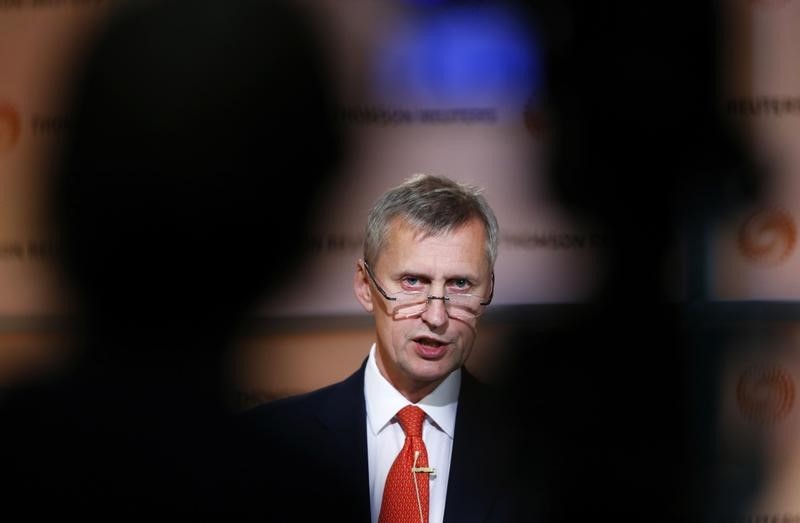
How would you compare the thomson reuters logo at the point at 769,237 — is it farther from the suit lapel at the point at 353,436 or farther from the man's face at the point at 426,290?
the suit lapel at the point at 353,436

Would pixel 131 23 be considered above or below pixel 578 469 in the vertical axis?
above

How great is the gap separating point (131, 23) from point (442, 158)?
65cm

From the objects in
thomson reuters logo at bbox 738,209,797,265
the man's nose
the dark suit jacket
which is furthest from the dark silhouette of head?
thomson reuters logo at bbox 738,209,797,265

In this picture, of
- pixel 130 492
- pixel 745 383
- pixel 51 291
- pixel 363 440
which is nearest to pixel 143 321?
pixel 51 291

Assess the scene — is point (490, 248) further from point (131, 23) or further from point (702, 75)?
point (131, 23)

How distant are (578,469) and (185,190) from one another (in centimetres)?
89

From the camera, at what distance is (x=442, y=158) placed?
176 centimetres

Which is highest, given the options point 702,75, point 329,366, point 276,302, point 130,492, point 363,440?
point 702,75

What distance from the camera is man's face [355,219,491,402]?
1457 millimetres

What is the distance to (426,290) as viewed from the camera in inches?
57.8

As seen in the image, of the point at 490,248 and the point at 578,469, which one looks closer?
the point at 490,248

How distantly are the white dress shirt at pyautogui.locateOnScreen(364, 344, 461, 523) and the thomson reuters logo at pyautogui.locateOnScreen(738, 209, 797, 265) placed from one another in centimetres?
67

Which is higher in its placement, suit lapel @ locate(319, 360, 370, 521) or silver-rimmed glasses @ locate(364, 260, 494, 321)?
silver-rimmed glasses @ locate(364, 260, 494, 321)

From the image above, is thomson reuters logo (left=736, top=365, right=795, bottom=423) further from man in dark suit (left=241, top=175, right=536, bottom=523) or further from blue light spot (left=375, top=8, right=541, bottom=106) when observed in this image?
blue light spot (left=375, top=8, right=541, bottom=106)
